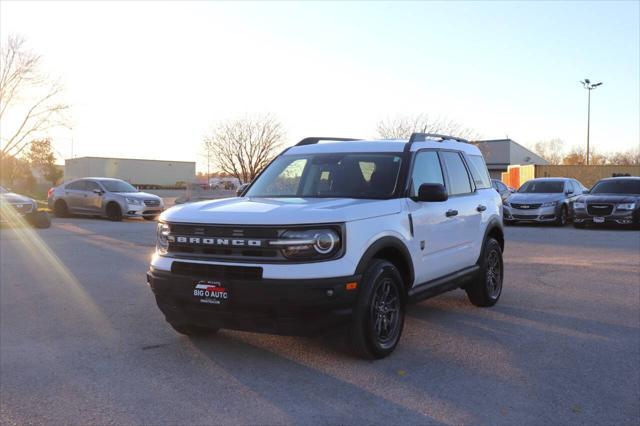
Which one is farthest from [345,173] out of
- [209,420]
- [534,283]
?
[534,283]

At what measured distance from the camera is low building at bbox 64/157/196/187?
73812 mm

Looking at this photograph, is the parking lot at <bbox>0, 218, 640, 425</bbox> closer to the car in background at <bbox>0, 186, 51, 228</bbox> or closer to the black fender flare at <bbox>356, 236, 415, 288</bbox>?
the black fender flare at <bbox>356, 236, 415, 288</bbox>

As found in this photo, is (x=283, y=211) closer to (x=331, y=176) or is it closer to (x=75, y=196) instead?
(x=331, y=176)

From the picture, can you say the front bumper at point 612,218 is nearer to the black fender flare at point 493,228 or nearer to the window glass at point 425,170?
the black fender flare at point 493,228

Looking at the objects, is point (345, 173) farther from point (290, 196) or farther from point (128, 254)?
point (128, 254)

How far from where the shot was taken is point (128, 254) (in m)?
11.6

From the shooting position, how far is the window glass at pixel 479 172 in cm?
721


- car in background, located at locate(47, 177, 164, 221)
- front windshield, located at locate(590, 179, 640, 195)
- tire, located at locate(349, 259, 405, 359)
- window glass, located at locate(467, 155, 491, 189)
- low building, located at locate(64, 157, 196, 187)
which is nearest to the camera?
tire, located at locate(349, 259, 405, 359)

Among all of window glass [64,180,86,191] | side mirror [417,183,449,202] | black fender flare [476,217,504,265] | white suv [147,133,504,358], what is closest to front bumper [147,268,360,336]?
white suv [147,133,504,358]

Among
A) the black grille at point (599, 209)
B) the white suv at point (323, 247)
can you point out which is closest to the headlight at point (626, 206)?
the black grille at point (599, 209)

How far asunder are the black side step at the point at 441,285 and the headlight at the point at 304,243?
4.13ft

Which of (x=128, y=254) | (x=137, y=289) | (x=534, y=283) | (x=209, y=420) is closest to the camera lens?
(x=209, y=420)

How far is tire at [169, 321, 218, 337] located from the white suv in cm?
2

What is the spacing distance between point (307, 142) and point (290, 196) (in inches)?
47.5
